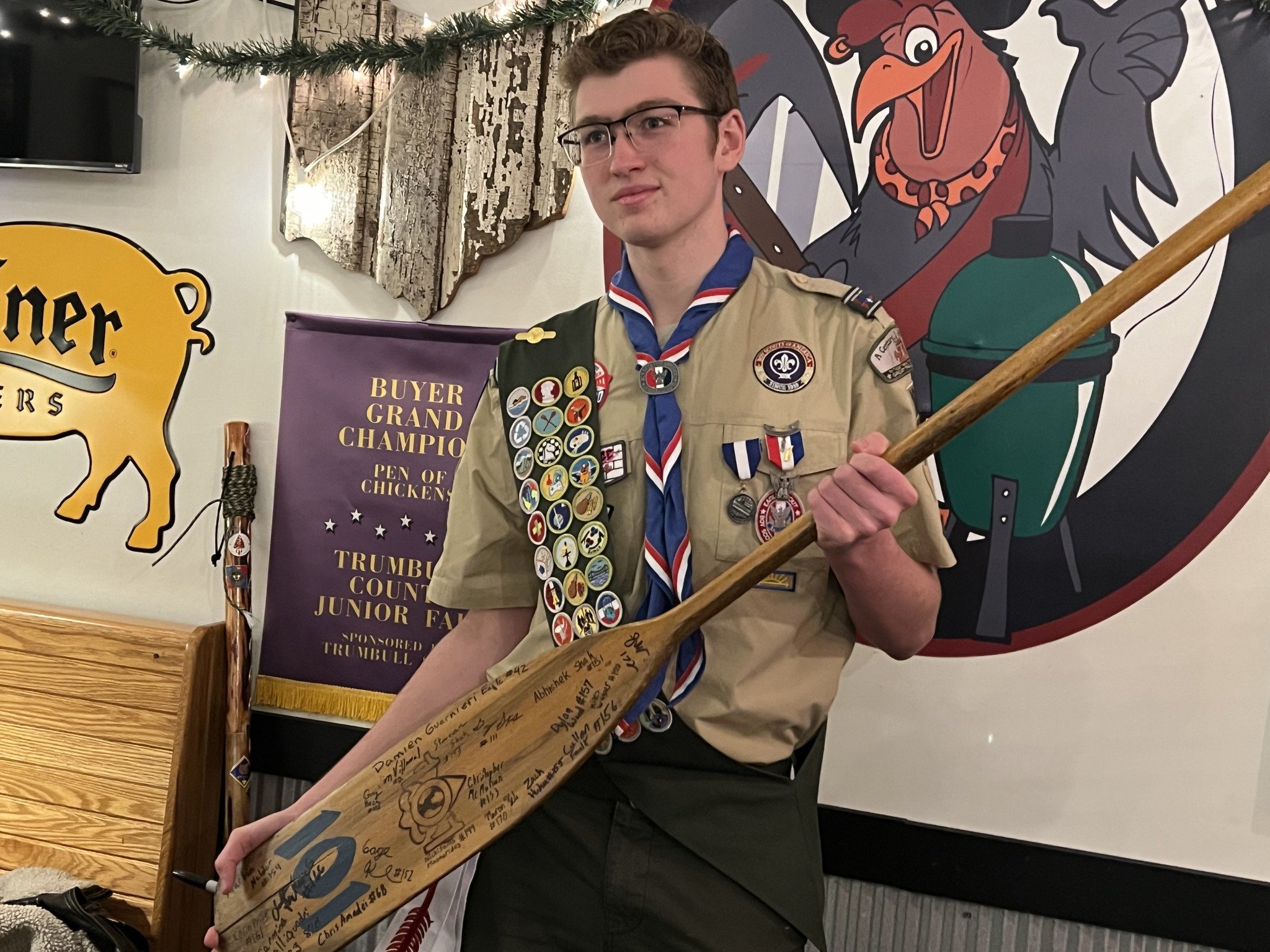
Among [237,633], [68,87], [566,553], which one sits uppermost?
[68,87]

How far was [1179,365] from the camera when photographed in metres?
1.50

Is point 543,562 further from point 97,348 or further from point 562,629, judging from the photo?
point 97,348

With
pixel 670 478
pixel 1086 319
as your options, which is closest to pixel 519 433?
pixel 670 478

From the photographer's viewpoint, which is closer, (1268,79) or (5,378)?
(1268,79)

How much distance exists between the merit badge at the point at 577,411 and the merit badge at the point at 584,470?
6cm

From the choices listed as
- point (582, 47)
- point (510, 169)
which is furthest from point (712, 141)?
point (510, 169)

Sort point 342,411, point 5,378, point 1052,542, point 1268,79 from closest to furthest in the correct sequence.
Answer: point 1268,79, point 1052,542, point 342,411, point 5,378

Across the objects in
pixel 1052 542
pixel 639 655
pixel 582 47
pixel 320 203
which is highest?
pixel 582 47

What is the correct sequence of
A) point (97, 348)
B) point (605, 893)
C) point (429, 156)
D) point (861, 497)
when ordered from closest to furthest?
A: point (861, 497) → point (605, 893) → point (429, 156) → point (97, 348)

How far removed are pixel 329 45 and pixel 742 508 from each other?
1.35 m

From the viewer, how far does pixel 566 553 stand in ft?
4.07

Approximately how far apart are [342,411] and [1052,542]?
4.43ft

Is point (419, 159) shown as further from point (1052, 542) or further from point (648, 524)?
point (1052, 542)

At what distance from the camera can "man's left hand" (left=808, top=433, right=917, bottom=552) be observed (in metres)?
0.96
